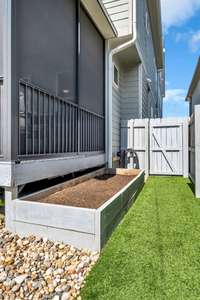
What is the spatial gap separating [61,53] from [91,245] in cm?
296

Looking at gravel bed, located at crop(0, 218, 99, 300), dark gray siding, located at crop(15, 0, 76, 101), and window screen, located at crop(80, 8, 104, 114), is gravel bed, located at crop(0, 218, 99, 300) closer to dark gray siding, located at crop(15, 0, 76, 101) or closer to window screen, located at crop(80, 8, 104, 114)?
dark gray siding, located at crop(15, 0, 76, 101)

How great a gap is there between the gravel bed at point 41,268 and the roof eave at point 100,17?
14.0 ft

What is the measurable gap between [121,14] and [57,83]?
3625 millimetres

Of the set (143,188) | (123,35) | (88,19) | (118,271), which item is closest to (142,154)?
(143,188)

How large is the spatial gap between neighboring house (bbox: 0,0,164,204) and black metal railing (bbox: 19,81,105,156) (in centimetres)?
1

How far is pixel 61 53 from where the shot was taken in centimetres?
368

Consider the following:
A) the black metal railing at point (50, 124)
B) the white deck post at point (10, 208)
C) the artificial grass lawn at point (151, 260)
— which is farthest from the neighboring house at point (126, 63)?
the white deck post at point (10, 208)

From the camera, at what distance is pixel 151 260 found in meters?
1.99

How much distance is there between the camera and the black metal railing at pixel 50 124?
9.09 ft

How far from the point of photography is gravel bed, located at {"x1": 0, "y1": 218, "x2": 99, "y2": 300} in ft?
5.27

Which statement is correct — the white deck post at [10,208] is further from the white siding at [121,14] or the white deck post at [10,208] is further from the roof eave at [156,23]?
the roof eave at [156,23]

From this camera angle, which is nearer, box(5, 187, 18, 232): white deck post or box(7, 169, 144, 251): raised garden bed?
box(7, 169, 144, 251): raised garden bed

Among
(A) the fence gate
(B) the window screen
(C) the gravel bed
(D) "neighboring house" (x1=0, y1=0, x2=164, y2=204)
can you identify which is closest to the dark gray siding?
(D) "neighboring house" (x1=0, y1=0, x2=164, y2=204)

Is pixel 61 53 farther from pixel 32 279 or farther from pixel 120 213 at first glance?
pixel 32 279
